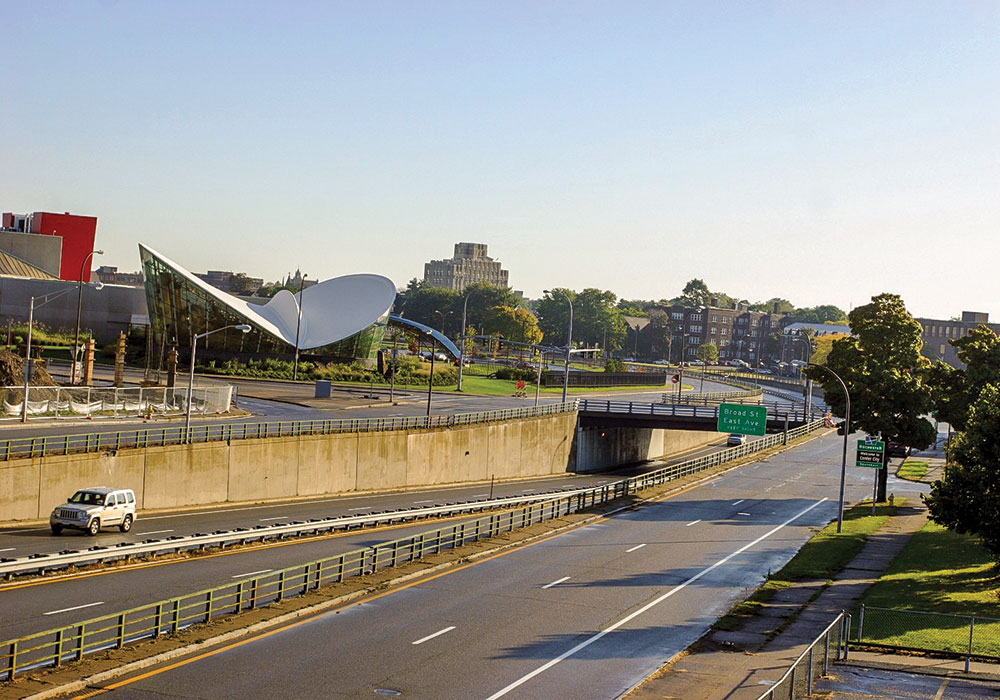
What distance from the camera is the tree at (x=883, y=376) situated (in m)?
62.9

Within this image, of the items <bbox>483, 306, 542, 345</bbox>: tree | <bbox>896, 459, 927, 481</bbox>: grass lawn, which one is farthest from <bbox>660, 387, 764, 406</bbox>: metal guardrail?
<bbox>483, 306, 542, 345</bbox>: tree

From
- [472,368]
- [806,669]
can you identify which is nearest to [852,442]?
[472,368]

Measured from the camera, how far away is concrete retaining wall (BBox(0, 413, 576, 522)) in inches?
1686

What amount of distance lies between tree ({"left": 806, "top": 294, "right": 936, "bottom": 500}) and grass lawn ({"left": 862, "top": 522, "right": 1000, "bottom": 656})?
47.4ft

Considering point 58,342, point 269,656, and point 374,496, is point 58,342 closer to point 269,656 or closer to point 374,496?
point 374,496

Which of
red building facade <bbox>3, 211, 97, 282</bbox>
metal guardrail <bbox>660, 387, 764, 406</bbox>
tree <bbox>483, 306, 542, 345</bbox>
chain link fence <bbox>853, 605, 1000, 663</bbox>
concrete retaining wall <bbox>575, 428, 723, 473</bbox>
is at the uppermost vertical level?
red building facade <bbox>3, 211, 97, 282</bbox>

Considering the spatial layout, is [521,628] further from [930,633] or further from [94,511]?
[94,511]

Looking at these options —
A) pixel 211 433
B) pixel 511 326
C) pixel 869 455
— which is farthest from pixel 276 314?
pixel 511 326

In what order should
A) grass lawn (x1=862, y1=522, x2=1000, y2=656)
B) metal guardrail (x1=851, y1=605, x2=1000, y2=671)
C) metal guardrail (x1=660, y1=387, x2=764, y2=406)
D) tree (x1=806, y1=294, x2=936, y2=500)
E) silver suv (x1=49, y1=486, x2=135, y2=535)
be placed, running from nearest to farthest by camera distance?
metal guardrail (x1=851, y1=605, x2=1000, y2=671) < grass lawn (x1=862, y1=522, x2=1000, y2=656) < silver suv (x1=49, y1=486, x2=135, y2=535) < tree (x1=806, y1=294, x2=936, y2=500) < metal guardrail (x1=660, y1=387, x2=764, y2=406)

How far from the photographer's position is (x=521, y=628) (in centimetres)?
2809

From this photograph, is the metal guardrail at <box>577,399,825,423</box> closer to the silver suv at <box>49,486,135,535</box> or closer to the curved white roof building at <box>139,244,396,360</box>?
the curved white roof building at <box>139,244,396,360</box>

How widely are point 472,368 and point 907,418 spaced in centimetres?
7668

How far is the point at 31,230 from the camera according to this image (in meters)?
158

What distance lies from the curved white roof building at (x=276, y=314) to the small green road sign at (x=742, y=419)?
42093 mm
